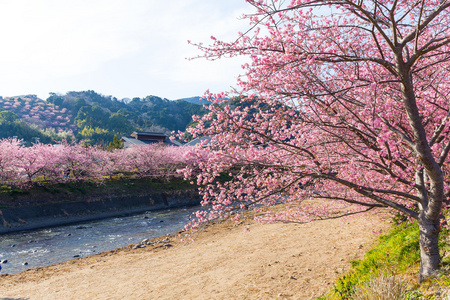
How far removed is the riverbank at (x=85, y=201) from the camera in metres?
21.6

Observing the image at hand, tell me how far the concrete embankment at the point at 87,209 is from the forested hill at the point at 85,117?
106ft

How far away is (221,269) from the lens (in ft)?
31.1

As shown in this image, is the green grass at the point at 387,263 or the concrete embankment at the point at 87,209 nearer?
the green grass at the point at 387,263

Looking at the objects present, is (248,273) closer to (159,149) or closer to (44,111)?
(159,149)

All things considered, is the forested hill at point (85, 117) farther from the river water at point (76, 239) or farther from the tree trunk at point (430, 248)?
the tree trunk at point (430, 248)

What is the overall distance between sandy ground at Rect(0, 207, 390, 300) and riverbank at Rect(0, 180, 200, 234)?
10959mm

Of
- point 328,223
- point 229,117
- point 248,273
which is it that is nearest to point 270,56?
point 229,117

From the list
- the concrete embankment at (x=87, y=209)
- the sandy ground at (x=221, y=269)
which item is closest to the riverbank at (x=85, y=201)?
the concrete embankment at (x=87, y=209)

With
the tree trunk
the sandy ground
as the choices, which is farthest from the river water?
the tree trunk

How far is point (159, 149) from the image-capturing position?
39.5 metres

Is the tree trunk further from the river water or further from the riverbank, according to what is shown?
the riverbank

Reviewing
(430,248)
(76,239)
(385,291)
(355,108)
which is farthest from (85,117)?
(385,291)

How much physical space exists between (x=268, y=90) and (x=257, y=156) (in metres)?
1.36

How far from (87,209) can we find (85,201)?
88 cm
